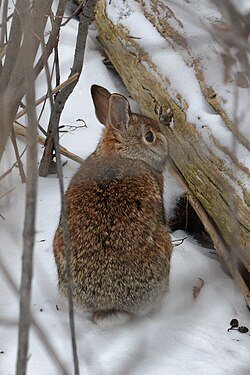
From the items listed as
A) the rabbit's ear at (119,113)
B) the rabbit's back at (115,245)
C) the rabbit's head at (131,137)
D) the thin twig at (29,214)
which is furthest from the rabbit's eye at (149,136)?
the thin twig at (29,214)

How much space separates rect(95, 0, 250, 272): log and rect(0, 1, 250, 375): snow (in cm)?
26

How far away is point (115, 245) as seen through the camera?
3426 mm

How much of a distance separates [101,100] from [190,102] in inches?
20.7

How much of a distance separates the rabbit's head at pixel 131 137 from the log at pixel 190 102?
5.1 inches

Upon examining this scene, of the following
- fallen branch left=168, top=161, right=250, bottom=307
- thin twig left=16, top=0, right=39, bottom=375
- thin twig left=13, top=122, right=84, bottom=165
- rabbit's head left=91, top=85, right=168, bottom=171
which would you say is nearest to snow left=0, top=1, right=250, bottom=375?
fallen branch left=168, top=161, right=250, bottom=307

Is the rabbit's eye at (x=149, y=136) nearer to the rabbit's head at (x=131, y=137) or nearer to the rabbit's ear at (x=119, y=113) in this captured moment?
the rabbit's head at (x=131, y=137)

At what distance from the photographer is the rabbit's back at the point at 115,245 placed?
3.42 m

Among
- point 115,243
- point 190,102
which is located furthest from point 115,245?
point 190,102

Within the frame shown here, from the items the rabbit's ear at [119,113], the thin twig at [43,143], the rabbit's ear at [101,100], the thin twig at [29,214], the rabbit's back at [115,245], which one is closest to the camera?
the thin twig at [29,214]

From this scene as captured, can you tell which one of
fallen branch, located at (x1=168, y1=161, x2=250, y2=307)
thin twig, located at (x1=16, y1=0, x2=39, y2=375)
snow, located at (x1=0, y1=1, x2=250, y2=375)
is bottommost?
snow, located at (x1=0, y1=1, x2=250, y2=375)

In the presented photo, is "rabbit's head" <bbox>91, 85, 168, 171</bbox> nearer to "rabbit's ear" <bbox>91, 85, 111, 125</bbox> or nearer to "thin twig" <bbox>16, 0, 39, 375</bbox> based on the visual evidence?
"rabbit's ear" <bbox>91, 85, 111, 125</bbox>

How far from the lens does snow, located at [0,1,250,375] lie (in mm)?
3193

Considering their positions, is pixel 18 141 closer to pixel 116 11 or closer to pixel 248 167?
pixel 116 11

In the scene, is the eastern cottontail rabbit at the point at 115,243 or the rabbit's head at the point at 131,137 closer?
the eastern cottontail rabbit at the point at 115,243
